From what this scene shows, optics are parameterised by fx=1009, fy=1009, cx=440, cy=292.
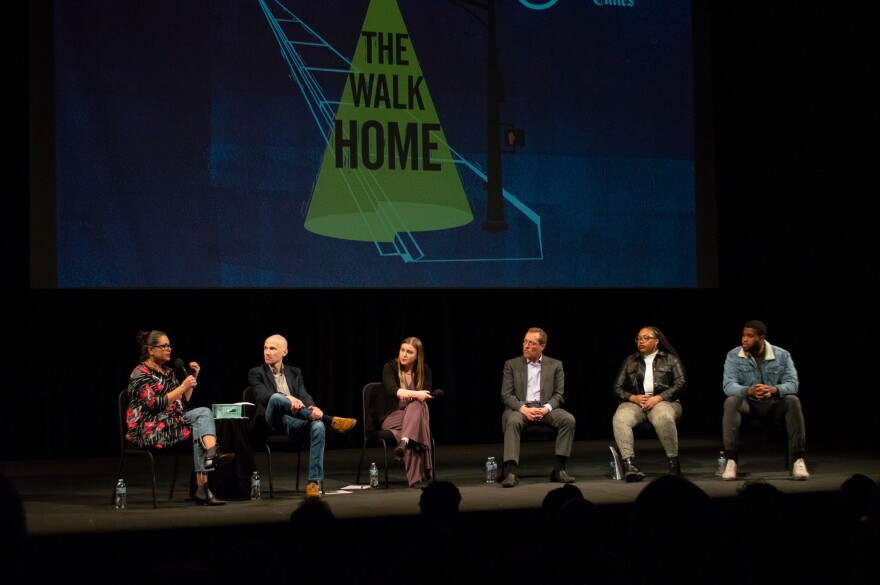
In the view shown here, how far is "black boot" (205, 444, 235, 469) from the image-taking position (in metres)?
5.09

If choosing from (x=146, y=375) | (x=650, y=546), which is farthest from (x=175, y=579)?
(x=146, y=375)

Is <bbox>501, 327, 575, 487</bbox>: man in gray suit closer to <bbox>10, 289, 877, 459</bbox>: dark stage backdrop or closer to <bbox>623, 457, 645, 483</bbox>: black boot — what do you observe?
<bbox>623, 457, 645, 483</bbox>: black boot

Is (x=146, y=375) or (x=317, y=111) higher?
(x=317, y=111)

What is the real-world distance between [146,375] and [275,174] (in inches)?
83.8

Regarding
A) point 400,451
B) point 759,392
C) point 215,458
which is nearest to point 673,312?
point 759,392

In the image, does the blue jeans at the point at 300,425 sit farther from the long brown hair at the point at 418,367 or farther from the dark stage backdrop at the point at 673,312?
the dark stage backdrop at the point at 673,312

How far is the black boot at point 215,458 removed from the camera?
5.09 metres

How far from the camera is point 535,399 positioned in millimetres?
6133

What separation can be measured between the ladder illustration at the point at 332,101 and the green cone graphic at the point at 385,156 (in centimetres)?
3

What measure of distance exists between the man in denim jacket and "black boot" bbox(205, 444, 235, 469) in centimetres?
277

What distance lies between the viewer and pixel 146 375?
16.6 ft

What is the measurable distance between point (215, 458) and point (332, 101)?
277 cm

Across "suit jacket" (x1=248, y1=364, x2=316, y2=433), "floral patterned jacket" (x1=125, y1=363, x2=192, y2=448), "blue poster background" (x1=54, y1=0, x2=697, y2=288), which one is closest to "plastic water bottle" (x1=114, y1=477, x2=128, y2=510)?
"floral patterned jacket" (x1=125, y1=363, x2=192, y2=448)

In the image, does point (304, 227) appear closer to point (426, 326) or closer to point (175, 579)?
point (426, 326)
